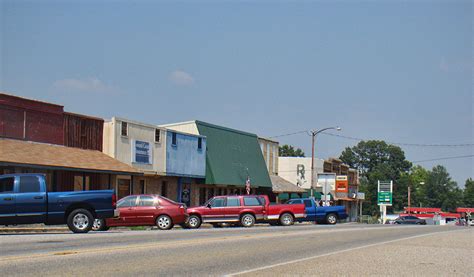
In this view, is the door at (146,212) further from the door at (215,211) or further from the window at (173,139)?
the window at (173,139)

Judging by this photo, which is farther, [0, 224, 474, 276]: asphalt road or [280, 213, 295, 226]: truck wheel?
[280, 213, 295, 226]: truck wheel

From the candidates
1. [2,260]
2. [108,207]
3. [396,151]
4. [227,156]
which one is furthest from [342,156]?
[2,260]

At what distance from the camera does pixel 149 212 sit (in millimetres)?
27547

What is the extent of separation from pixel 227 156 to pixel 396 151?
11006cm

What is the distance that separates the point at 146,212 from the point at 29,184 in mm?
6968

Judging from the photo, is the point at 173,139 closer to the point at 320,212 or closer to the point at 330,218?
the point at 320,212

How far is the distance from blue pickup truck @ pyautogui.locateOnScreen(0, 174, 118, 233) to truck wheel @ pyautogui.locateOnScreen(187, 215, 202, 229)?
8953 mm

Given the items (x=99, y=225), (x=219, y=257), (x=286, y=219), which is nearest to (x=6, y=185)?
(x=99, y=225)

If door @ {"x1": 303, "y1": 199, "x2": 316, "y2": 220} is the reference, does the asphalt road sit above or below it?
above

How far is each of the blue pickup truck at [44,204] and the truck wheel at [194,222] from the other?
8953 mm

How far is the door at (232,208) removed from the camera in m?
33.2

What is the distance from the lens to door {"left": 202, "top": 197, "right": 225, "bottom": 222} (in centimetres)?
3247

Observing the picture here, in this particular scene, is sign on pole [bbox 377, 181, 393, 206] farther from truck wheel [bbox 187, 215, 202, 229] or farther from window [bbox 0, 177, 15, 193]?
window [bbox 0, 177, 15, 193]

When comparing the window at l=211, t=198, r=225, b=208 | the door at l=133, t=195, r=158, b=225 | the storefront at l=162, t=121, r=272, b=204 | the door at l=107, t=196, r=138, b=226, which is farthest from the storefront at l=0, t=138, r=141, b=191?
the storefront at l=162, t=121, r=272, b=204
